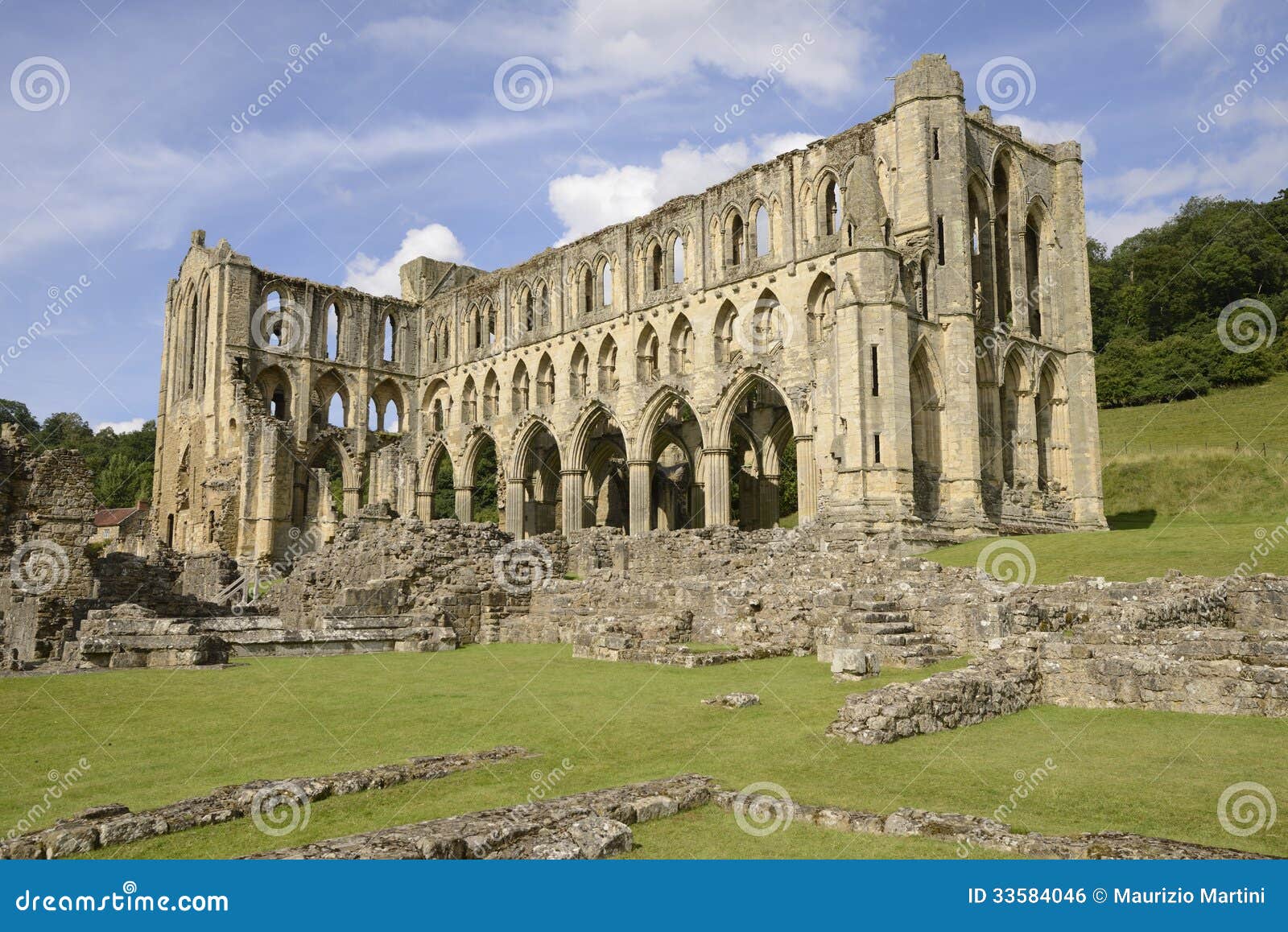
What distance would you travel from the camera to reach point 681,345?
3828 cm

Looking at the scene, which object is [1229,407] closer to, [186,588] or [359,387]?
[359,387]

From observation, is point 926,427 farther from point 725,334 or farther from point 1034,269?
point 1034,269

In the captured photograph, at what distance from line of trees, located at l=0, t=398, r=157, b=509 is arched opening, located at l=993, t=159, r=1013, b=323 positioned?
2078 inches

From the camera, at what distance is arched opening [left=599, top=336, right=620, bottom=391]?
40.8m

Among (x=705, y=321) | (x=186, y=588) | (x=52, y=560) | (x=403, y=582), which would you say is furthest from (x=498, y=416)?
(x=52, y=560)

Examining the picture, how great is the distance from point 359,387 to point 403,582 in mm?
27165

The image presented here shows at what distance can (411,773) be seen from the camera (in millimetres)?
7688

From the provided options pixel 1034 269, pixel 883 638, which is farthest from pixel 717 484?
pixel 883 638

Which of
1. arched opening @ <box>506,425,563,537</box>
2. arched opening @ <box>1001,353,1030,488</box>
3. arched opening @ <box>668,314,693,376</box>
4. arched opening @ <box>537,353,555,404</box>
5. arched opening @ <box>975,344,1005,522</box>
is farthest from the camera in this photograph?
arched opening @ <box>506,425,563,537</box>

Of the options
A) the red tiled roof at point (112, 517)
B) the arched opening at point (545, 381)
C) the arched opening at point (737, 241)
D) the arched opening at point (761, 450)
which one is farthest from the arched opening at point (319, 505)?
the red tiled roof at point (112, 517)

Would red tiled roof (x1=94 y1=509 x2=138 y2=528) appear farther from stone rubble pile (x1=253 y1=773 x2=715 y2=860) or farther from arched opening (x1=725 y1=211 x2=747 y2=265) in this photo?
stone rubble pile (x1=253 y1=773 x2=715 y2=860)

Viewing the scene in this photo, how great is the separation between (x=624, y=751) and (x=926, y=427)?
2401cm

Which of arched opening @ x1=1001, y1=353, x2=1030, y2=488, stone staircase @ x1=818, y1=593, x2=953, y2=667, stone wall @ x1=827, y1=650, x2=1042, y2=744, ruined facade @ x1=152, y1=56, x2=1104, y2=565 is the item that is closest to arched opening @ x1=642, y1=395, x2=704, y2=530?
ruined facade @ x1=152, y1=56, x2=1104, y2=565

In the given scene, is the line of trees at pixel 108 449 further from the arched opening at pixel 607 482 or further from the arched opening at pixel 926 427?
the arched opening at pixel 926 427
